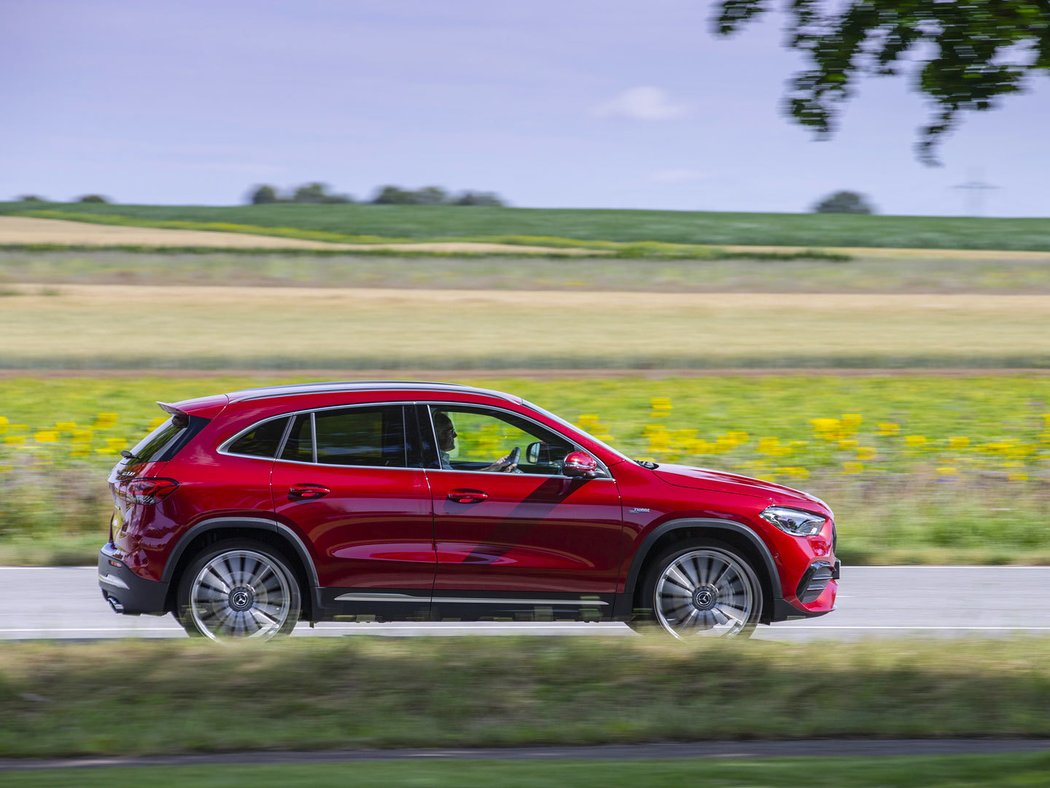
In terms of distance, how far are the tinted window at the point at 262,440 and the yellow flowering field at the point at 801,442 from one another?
5.66m

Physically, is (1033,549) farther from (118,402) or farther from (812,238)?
(812,238)

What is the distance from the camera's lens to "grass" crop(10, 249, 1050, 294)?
37.1 meters

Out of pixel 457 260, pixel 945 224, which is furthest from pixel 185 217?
pixel 945 224

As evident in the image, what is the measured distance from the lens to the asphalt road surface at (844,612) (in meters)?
8.87

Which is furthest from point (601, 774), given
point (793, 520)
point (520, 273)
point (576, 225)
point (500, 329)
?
point (576, 225)

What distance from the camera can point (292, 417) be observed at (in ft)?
26.5

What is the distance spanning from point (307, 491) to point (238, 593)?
Answer: 0.70m

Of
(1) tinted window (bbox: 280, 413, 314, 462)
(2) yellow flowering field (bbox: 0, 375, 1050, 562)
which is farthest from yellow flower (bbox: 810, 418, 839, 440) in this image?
(1) tinted window (bbox: 280, 413, 314, 462)

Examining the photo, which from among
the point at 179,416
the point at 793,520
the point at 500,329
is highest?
the point at 500,329

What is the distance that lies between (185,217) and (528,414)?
143 ft

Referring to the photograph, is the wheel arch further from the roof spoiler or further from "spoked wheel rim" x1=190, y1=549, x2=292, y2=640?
the roof spoiler

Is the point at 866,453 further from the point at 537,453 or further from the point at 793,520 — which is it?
the point at 537,453

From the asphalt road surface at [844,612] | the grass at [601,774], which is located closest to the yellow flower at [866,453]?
the asphalt road surface at [844,612]

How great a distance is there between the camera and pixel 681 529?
26.6ft
